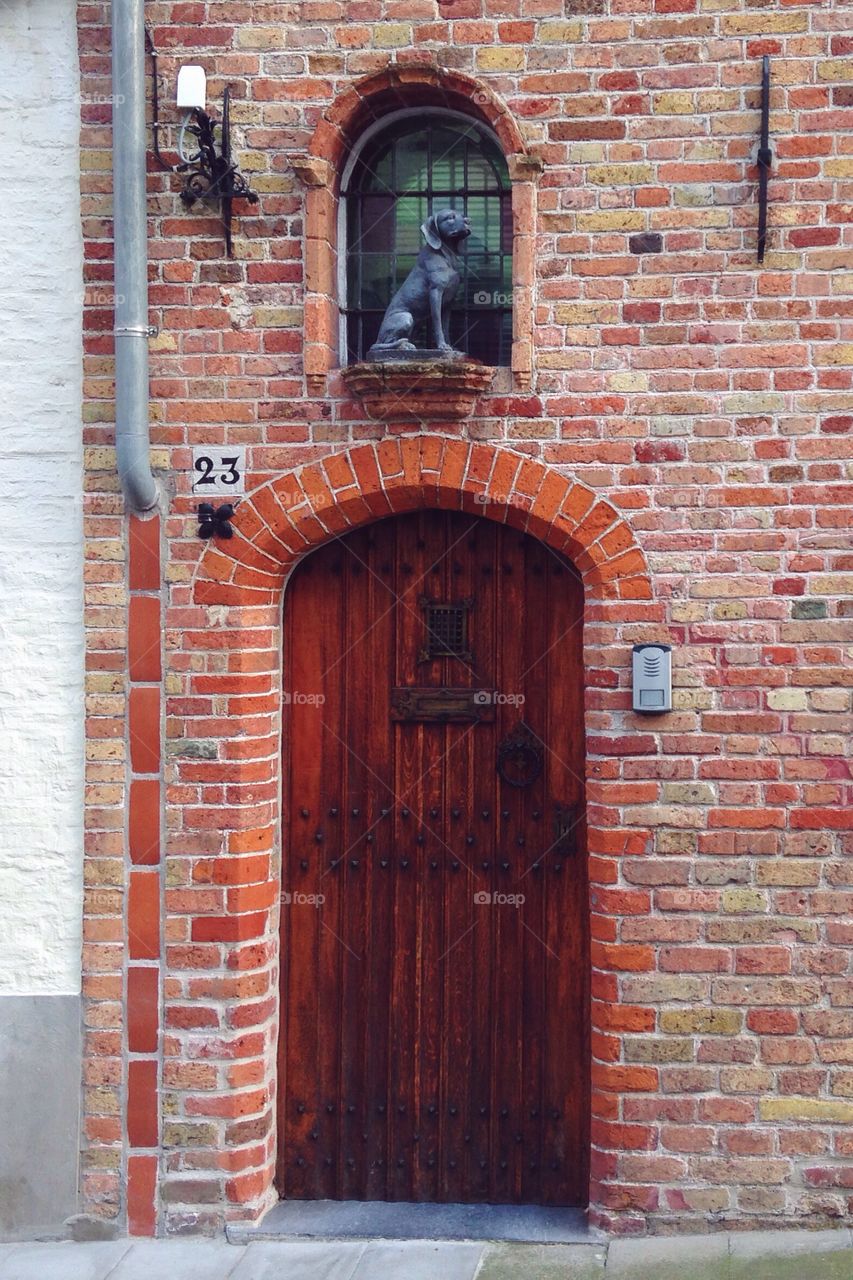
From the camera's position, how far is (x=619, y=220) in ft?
13.8

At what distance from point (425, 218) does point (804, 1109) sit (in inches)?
132

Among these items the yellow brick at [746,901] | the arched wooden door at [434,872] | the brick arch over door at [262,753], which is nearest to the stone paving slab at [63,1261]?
the brick arch over door at [262,753]

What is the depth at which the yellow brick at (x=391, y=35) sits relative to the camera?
4.28 m

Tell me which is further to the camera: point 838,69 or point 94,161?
point 94,161

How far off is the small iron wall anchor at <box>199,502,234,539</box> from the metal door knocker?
4.02 ft

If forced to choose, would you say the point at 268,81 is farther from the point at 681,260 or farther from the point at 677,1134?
the point at 677,1134

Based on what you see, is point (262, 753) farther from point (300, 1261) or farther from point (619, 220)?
point (619, 220)

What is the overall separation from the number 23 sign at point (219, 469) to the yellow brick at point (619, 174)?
4.92 feet

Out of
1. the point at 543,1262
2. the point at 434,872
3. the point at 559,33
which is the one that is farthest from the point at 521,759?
the point at 559,33

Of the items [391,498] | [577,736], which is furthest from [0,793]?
[577,736]

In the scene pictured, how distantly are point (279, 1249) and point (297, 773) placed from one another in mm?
1597

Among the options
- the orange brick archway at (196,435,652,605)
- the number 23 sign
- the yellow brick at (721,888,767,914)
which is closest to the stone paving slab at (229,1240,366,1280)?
the yellow brick at (721,888,767,914)

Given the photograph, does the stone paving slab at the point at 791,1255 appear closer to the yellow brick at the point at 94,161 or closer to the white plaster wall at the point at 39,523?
the white plaster wall at the point at 39,523

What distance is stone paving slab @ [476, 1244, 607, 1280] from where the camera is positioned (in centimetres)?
400
